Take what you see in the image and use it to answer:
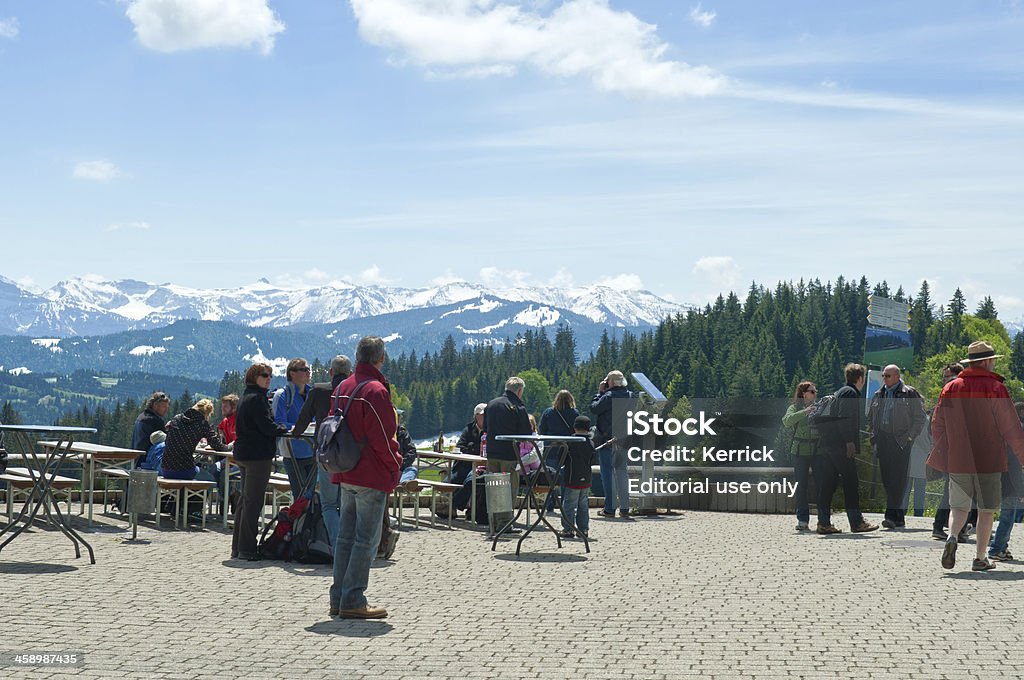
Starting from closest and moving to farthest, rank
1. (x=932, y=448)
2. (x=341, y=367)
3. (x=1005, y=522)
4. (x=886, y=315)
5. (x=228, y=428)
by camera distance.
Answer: (x=341, y=367) < (x=1005, y=522) < (x=932, y=448) < (x=228, y=428) < (x=886, y=315)

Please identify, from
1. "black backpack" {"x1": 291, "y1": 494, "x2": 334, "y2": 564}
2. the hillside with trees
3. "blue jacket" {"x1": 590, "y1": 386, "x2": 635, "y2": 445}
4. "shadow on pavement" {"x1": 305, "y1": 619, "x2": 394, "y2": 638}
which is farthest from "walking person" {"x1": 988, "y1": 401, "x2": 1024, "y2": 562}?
the hillside with trees

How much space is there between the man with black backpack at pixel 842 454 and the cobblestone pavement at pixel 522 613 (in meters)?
1.84

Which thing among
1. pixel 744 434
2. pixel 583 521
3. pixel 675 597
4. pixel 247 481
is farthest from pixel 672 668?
pixel 744 434

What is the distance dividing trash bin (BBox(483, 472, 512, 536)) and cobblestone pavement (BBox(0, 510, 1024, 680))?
2.47 feet

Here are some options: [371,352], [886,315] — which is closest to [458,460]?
[371,352]

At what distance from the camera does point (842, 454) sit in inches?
589

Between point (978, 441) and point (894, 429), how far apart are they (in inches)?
172

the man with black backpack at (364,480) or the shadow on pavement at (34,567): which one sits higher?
the man with black backpack at (364,480)

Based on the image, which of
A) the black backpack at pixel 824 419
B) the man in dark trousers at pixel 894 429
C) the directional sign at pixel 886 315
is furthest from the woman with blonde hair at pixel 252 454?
the directional sign at pixel 886 315

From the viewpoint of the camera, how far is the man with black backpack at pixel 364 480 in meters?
8.13

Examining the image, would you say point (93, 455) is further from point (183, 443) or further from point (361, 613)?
point (361, 613)

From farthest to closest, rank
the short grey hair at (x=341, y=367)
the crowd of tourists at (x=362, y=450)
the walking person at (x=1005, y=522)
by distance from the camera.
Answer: the walking person at (x=1005, y=522) < the short grey hair at (x=341, y=367) < the crowd of tourists at (x=362, y=450)

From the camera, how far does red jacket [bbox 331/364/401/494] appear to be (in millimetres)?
8117

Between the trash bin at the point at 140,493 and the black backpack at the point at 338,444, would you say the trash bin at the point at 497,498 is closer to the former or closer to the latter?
the trash bin at the point at 140,493
